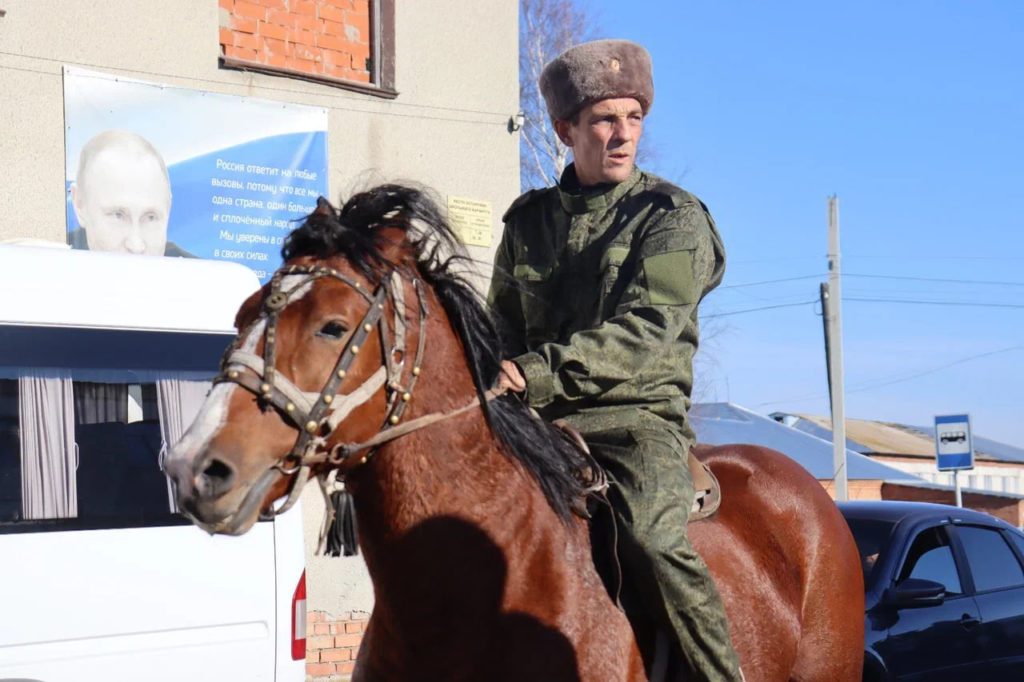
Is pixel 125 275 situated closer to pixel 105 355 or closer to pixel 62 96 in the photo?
pixel 105 355

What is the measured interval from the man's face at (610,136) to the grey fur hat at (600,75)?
28 mm

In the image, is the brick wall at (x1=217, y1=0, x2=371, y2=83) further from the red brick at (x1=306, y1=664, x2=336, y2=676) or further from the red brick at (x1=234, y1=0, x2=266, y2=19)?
the red brick at (x1=306, y1=664, x2=336, y2=676)

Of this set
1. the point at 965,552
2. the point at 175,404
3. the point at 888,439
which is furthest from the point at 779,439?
the point at 175,404

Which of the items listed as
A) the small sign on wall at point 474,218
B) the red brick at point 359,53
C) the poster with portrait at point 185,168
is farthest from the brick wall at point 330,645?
the red brick at point 359,53

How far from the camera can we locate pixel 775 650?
13.0 ft

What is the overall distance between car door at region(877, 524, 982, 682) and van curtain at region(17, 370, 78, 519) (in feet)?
15.6

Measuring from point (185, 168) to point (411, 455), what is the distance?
23.8ft

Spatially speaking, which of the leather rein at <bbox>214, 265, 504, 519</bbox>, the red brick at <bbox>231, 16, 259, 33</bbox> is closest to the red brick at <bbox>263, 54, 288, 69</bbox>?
the red brick at <bbox>231, 16, 259, 33</bbox>

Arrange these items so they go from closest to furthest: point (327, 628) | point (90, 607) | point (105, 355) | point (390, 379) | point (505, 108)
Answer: point (390, 379)
point (90, 607)
point (105, 355)
point (327, 628)
point (505, 108)

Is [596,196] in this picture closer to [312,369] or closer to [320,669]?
[312,369]

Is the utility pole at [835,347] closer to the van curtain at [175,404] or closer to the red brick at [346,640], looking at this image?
the red brick at [346,640]

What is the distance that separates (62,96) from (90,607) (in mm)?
4756

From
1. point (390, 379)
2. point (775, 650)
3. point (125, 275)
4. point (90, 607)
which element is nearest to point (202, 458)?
point (390, 379)

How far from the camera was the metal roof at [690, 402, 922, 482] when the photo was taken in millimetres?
33219
